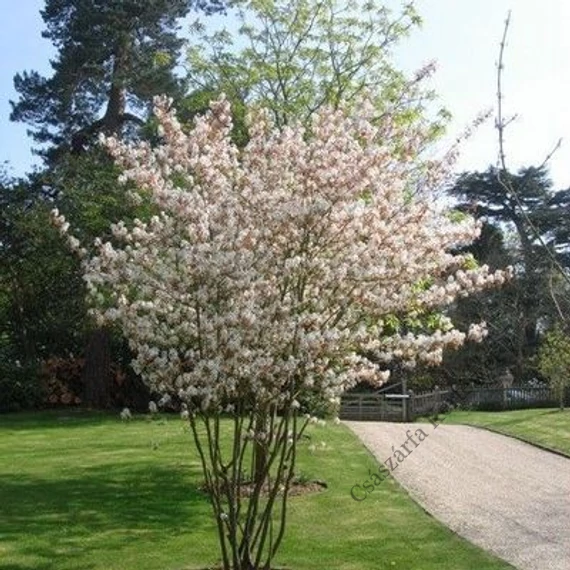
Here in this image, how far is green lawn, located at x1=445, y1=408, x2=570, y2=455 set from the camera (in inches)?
723

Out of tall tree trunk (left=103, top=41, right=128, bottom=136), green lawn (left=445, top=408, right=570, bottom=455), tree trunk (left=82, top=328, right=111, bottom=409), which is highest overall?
tall tree trunk (left=103, top=41, right=128, bottom=136)

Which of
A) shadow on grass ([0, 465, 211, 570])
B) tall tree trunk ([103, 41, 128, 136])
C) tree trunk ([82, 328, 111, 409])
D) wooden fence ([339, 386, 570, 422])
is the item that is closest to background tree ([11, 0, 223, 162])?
tall tree trunk ([103, 41, 128, 136])

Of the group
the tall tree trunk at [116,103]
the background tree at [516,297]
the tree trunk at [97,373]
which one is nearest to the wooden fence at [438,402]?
the background tree at [516,297]

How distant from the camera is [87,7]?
89.1ft

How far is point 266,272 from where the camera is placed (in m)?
6.63

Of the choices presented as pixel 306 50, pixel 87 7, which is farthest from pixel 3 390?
pixel 306 50

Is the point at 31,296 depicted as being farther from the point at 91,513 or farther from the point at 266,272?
the point at 266,272

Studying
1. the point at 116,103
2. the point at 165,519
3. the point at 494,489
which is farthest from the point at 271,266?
the point at 116,103

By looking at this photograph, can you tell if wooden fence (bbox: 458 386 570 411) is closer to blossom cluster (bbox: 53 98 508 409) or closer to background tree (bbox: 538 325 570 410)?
background tree (bbox: 538 325 570 410)

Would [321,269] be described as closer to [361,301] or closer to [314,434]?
[361,301]

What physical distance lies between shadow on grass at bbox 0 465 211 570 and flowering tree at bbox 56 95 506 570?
7.53 ft

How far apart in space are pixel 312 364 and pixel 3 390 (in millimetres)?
22247

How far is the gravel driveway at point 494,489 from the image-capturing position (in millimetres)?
9148

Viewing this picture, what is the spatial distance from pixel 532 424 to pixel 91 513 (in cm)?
1441
